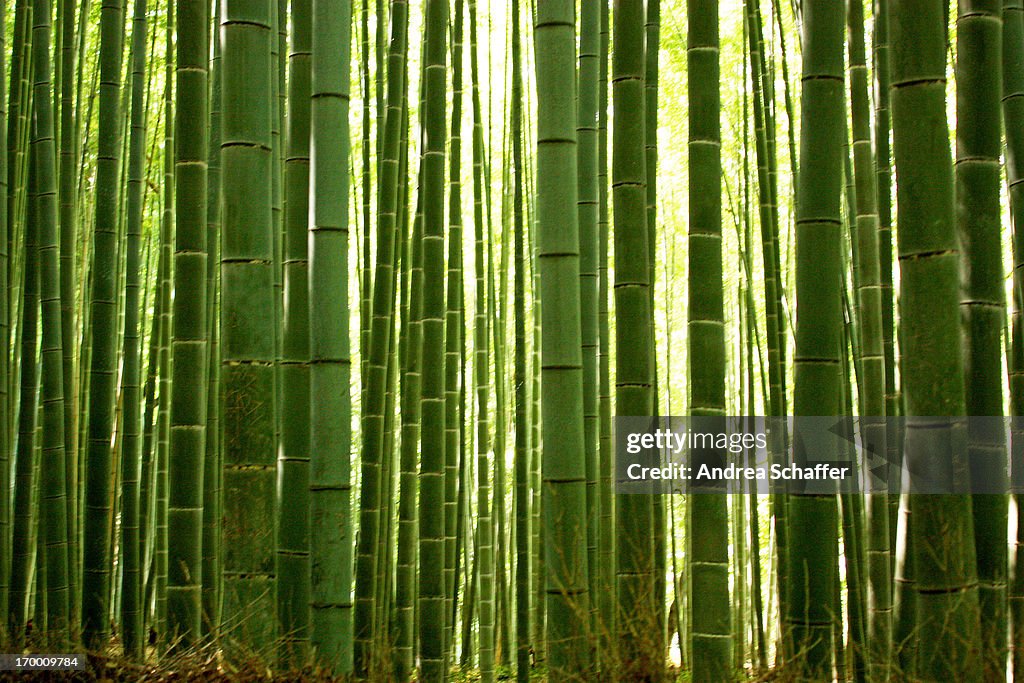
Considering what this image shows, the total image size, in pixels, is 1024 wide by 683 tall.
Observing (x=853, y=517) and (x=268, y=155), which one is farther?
(x=853, y=517)

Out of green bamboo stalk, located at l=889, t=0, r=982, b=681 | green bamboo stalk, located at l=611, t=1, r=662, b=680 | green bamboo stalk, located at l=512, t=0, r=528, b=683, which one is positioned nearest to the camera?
green bamboo stalk, located at l=889, t=0, r=982, b=681

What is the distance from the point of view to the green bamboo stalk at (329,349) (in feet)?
6.15

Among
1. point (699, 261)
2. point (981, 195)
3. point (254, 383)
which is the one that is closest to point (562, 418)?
point (699, 261)

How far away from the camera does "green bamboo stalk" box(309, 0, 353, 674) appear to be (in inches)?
73.8

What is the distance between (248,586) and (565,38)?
4.31 feet

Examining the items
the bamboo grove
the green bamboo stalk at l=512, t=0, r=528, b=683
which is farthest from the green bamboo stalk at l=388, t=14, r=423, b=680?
the green bamboo stalk at l=512, t=0, r=528, b=683

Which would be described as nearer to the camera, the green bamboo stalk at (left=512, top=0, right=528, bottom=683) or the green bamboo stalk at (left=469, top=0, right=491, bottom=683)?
the green bamboo stalk at (left=512, top=0, right=528, bottom=683)

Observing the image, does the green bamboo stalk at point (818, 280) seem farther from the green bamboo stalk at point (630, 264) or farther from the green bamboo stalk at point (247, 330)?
the green bamboo stalk at point (247, 330)

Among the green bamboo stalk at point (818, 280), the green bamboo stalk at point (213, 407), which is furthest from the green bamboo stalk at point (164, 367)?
the green bamboo stalk at point (818, 280)

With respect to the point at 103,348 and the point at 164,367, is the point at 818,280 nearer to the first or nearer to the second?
the point at 103,348

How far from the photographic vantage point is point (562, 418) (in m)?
1.98

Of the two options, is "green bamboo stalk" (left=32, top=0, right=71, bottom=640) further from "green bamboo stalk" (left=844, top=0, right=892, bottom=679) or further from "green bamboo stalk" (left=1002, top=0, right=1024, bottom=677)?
"green bamboo stalk" (left=1002, top=0, right=1024, bottom=677)

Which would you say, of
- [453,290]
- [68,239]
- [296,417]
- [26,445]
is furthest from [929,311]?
[26,445]

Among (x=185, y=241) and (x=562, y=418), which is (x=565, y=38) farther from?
(x=185, y=241)
